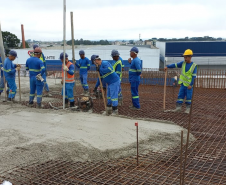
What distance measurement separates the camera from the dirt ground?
3.31 m

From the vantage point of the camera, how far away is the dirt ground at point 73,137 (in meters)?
3.31

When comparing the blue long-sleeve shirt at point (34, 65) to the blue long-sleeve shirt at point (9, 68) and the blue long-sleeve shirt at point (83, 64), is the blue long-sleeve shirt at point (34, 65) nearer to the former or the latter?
the blue long-sleeve shirt at point (9, 68)

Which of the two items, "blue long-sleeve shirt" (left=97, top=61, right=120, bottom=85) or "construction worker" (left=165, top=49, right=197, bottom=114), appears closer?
"blue long-sleeve shirt" (left=97, top=61, right=120, bottom=85)

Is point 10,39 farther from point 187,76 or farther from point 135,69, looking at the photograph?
point 187,76

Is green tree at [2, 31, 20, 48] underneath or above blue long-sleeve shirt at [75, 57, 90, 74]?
above

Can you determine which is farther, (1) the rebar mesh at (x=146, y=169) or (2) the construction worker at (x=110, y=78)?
(2) the construction worker at (x=110, y=78)

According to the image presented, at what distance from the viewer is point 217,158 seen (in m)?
3.39

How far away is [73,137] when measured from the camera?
389 cm

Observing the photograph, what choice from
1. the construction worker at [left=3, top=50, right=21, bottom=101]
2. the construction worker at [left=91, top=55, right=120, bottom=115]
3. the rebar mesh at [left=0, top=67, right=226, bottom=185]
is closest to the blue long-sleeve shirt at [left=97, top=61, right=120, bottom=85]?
the construction worker at [left=91, top=55, right=120, bottom=115]

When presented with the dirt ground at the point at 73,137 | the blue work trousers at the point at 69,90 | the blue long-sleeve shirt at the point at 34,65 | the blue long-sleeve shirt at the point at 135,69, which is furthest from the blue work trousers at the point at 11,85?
the blue long-sleeve shirt at the point at 135,69

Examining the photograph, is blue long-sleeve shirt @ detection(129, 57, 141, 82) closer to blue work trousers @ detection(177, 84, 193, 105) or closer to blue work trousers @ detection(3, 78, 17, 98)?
blue work trousers @ detection(177, 84, 193, 105)

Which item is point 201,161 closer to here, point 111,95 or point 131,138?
point 131,138

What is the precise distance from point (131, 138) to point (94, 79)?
9095 millimetres

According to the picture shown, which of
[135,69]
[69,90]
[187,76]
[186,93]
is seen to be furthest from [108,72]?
[186,93]
